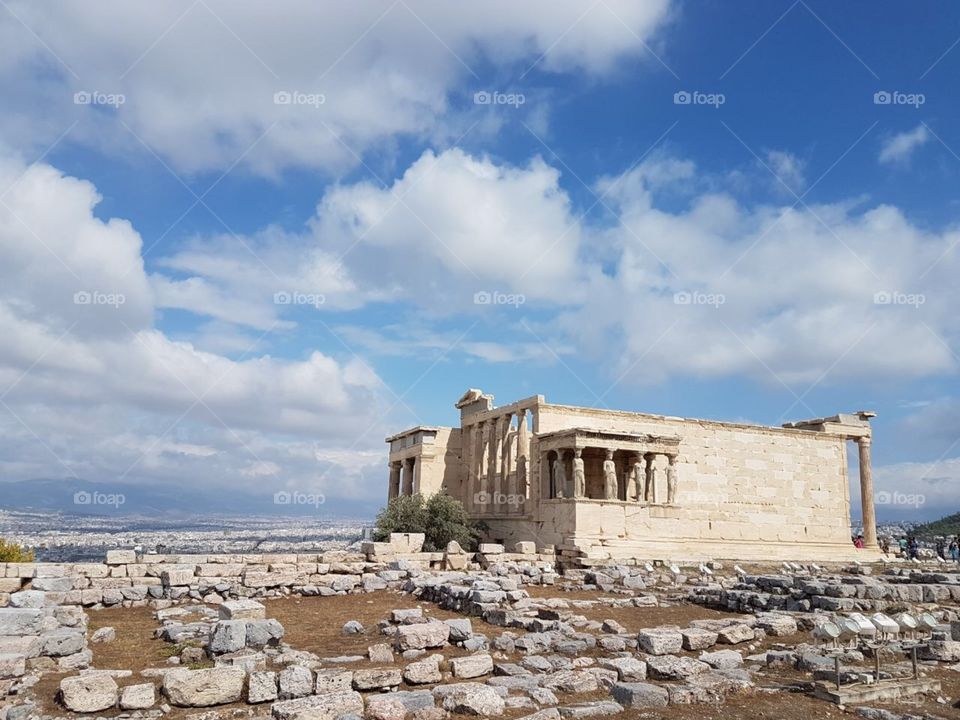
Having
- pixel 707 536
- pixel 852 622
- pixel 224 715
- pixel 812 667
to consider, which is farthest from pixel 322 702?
pixel 707 536

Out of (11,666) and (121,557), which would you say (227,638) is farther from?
(121,557)

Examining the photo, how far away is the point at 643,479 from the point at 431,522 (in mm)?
7992

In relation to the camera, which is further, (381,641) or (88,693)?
(381,641)

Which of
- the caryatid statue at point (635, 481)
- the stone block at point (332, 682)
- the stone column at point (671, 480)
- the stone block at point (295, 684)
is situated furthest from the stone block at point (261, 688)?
the stone column at point (671, 480)

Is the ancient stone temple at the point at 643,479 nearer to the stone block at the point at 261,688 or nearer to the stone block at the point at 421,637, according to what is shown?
the stone block at the point at 421,637

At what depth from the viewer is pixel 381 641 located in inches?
468

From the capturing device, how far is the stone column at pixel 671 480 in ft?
92.9

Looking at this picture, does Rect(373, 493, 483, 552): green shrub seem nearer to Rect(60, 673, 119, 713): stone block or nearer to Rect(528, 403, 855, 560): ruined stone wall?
Rect(528, 403, 855, 560): ruined stone wall

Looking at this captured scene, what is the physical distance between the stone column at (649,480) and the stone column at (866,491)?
519 inches

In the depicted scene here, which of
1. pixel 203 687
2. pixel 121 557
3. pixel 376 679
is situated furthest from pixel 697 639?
pixel 121 557

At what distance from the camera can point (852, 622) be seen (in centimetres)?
1016

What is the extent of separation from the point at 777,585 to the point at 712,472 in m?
12.9

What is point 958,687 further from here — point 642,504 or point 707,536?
point 707,536

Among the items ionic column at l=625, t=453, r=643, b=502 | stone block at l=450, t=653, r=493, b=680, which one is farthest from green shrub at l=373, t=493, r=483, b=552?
stone block at l=450, t=653, r=493, b=680
